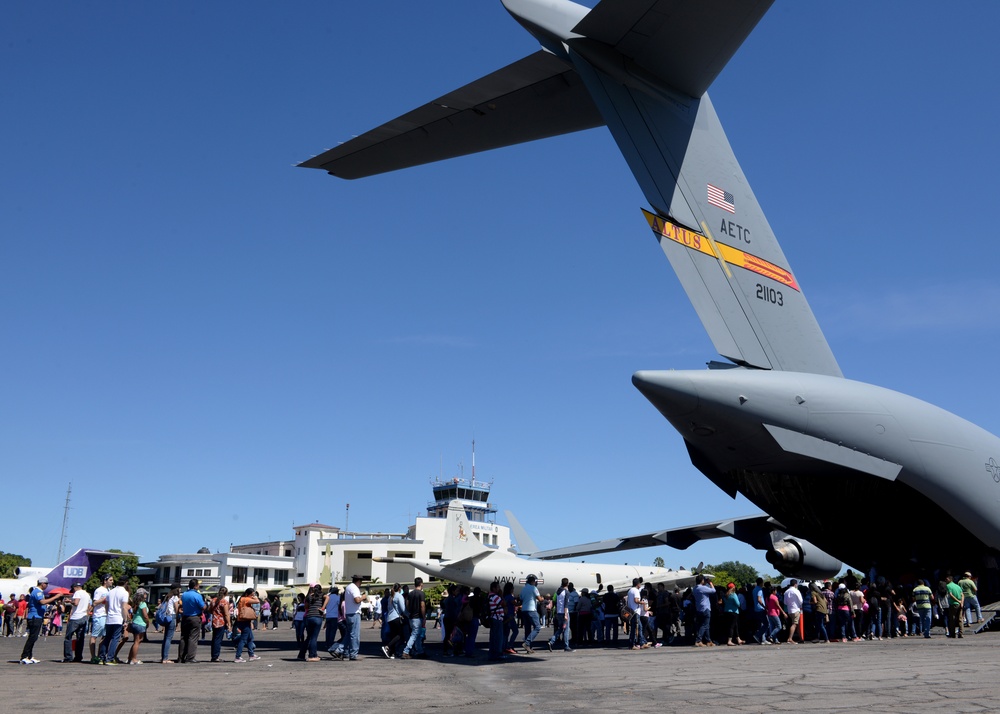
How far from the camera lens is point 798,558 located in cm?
1584

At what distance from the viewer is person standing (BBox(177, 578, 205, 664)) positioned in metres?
11.4

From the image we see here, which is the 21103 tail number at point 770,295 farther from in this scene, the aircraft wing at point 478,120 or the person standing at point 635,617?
the person standing at point 635,617

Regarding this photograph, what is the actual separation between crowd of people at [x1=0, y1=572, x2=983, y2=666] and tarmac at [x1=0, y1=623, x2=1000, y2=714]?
1.41 feet

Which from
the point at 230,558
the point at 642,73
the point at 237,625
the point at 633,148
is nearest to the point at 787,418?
the point at 633,148

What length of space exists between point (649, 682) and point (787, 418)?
14.0 feet

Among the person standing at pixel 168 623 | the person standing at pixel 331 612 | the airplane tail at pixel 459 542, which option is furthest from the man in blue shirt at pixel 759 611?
the airplane tail at pixel 459 542

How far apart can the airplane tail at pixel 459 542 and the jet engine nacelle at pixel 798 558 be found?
43.8 feet

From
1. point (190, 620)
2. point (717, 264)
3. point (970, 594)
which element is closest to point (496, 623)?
point (190, 620)

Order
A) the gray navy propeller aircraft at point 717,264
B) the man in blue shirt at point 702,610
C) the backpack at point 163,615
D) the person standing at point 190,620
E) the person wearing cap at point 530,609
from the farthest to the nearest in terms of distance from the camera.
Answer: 1. the man in blue shirt at point 702,610
2. the person wearing cap at point 530,609
3. the backpack at point 163,615
4. the person standing at point 190,620
5. the gray navy propeller aircraft at point 717,264

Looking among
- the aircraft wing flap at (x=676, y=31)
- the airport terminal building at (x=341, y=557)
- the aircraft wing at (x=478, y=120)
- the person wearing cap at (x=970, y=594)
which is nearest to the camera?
the aircraft wing flap at (x=676, y=31)

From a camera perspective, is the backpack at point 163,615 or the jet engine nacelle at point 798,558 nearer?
the backpack at point 163,615

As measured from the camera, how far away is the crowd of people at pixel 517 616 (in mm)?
11680

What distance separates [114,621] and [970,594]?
533 inches

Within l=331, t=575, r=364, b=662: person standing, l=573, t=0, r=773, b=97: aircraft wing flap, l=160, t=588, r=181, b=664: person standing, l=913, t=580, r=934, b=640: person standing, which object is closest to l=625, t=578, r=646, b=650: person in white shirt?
l=913, t=580, r=934, b=640: person standing
